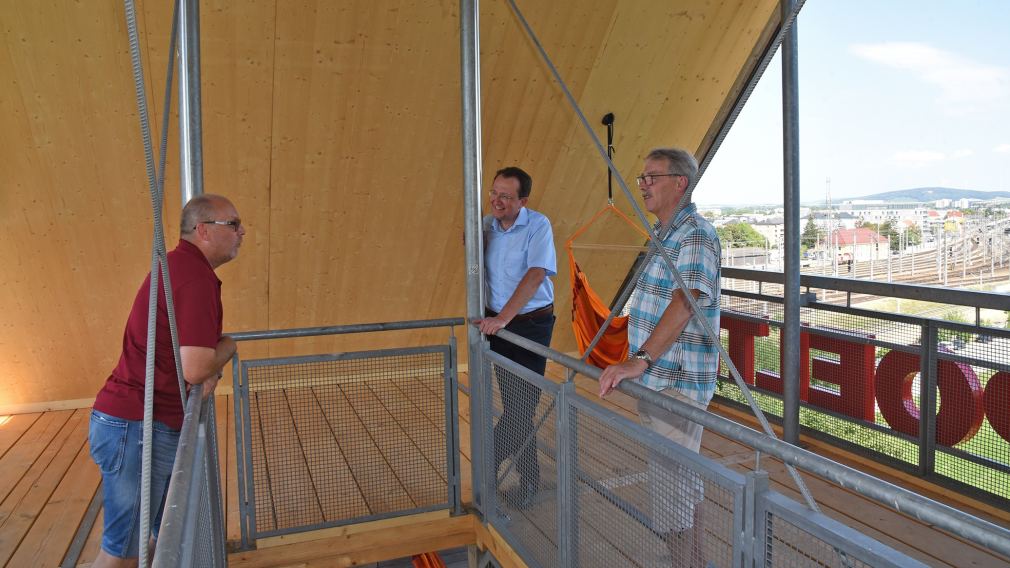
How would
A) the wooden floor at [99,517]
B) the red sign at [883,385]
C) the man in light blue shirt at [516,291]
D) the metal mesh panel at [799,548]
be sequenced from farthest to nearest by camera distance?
the red sign at [883,385], the wooden floor at [99,517], the man in light blue shirt at [516,291], the metal mesh panel at [799,548]

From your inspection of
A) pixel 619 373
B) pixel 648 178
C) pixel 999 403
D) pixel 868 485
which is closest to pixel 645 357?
pixel 619 373

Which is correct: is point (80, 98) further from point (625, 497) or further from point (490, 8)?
point (625, 497)

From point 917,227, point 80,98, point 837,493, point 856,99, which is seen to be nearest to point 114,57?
point 80,98

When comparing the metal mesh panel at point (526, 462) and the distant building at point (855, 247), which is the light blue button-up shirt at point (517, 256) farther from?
the distant building at point (855, 247)

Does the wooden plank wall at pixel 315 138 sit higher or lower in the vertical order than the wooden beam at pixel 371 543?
higher

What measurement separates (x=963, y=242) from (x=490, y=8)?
4859mm

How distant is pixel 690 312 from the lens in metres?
1.99

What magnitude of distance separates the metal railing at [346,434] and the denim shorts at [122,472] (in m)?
0.84

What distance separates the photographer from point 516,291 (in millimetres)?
2926

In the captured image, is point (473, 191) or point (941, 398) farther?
point (941, 398)

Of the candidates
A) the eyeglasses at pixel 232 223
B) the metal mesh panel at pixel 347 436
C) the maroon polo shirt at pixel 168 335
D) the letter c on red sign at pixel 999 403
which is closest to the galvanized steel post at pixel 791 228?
the letter c on red sign at pixel 999 403

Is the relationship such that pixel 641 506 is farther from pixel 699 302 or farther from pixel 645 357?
pixel 699 302

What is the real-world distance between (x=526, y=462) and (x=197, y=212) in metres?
1.36

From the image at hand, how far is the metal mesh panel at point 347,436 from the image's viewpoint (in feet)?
9.78
